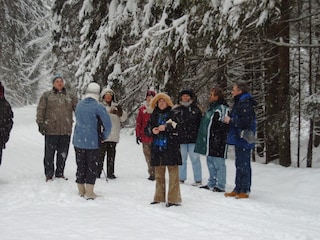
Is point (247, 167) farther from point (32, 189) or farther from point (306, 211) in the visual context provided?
point (32, 189)

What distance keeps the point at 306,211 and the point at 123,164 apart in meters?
5.77

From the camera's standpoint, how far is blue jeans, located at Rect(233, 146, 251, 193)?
700 cm

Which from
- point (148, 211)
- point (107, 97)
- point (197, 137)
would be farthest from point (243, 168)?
point (107, 97)

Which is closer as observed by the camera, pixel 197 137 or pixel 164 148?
pixel 164 148

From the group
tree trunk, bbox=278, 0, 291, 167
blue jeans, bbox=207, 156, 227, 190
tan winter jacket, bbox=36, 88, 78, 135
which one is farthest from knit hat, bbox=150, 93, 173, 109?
tree trunk, bbox=278, 0, 291, 167

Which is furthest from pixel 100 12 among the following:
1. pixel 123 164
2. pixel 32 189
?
pixel 32 189

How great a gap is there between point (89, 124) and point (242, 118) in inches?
96.1

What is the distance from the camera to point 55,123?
797 centimetres

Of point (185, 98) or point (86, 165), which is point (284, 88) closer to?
point (185, 98)

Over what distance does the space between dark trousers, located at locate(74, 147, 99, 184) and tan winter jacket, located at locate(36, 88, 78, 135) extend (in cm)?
143

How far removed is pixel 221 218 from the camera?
5.60 metres

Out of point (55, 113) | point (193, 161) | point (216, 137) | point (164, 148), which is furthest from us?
point (193, 161)

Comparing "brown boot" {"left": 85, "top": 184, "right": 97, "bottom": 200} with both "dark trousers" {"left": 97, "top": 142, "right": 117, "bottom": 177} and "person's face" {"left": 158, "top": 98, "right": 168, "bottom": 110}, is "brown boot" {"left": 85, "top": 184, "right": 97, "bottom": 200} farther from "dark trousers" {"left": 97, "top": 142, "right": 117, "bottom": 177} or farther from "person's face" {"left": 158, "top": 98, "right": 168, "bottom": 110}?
"dark trousers" {"left": 97, "top": 142, "right": 117, "bottom": 177}

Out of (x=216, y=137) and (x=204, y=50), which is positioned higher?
(x=204, y=50)
